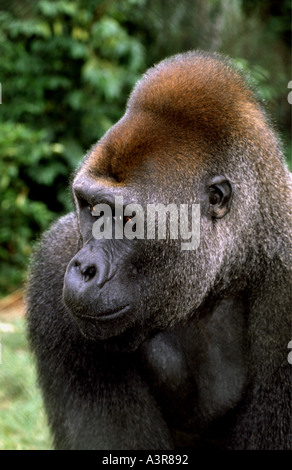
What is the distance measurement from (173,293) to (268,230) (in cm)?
61

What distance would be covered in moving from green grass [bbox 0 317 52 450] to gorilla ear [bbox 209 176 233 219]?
1.74m

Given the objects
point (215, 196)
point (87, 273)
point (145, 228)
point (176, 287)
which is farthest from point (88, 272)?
point (215, 196)

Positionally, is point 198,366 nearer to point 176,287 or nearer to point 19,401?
point 176,287

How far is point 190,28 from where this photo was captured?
6121mm

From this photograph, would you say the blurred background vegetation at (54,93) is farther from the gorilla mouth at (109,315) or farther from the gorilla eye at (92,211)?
the gorilla mouth at (109,315)

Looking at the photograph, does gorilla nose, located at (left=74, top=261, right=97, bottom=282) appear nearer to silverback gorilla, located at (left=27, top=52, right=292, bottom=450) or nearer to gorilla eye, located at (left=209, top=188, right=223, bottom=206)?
silverback gorilla, located at (left=27, top=52, right=292, bottom=450)

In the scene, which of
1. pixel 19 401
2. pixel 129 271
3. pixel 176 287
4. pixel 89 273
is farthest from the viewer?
pixel 19 401

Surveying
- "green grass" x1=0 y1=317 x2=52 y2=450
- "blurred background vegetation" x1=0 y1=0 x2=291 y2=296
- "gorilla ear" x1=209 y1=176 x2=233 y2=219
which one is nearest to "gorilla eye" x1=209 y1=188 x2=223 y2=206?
"gorilla ear" x1=209 y1=176 x2=233 y2=219

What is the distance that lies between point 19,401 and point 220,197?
3282mm

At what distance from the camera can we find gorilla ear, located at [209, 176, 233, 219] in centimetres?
369

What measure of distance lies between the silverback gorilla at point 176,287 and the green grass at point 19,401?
28.5 inches

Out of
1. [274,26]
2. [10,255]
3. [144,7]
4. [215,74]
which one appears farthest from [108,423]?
[10,255]

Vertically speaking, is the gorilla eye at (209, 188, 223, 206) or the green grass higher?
the gorilla eye at (209, 188, 223, 206)

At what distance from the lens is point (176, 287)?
367 cm
